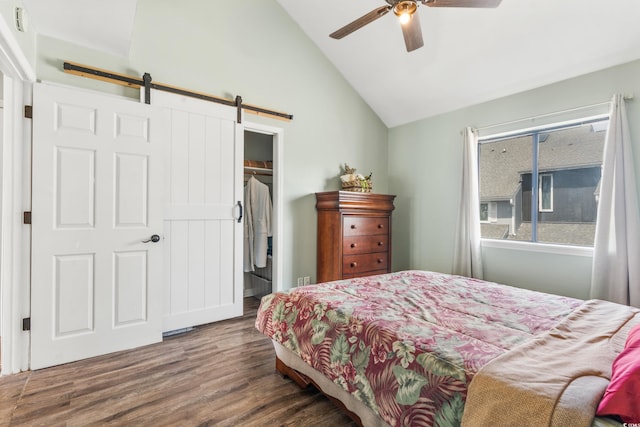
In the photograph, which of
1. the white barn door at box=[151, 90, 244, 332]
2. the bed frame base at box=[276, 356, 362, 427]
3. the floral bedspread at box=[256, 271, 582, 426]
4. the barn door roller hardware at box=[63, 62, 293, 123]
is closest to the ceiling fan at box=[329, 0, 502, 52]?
the barn door roller hardware at box=[63, 62, 293, 123]

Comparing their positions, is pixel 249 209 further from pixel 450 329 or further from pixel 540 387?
pixel 540 387

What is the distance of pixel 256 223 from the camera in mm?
3932

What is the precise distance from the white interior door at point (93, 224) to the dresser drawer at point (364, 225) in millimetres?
1952

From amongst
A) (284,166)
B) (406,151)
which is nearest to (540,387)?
(284,166)

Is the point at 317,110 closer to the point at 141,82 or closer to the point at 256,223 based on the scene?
the point at 256,223

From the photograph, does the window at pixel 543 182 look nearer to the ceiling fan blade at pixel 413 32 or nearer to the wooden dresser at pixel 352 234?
the wooden dresser at pixel 352 234

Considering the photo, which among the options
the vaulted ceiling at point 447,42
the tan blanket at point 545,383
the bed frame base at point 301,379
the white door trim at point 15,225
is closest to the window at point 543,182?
the vaulted ceiling at point 447,42

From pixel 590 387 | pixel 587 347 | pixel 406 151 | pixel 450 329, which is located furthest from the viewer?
pixel 406 151

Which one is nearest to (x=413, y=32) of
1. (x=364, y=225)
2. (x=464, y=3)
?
(x=464, y=3)

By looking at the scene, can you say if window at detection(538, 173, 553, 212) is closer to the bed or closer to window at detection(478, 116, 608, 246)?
window at detection(478, 116, 608, 246)

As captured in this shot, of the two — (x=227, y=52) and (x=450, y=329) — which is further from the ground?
(x=227, y=52)

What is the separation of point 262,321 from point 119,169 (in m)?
1.70

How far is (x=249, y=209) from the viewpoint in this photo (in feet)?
12.9

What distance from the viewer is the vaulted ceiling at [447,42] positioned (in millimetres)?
2330
